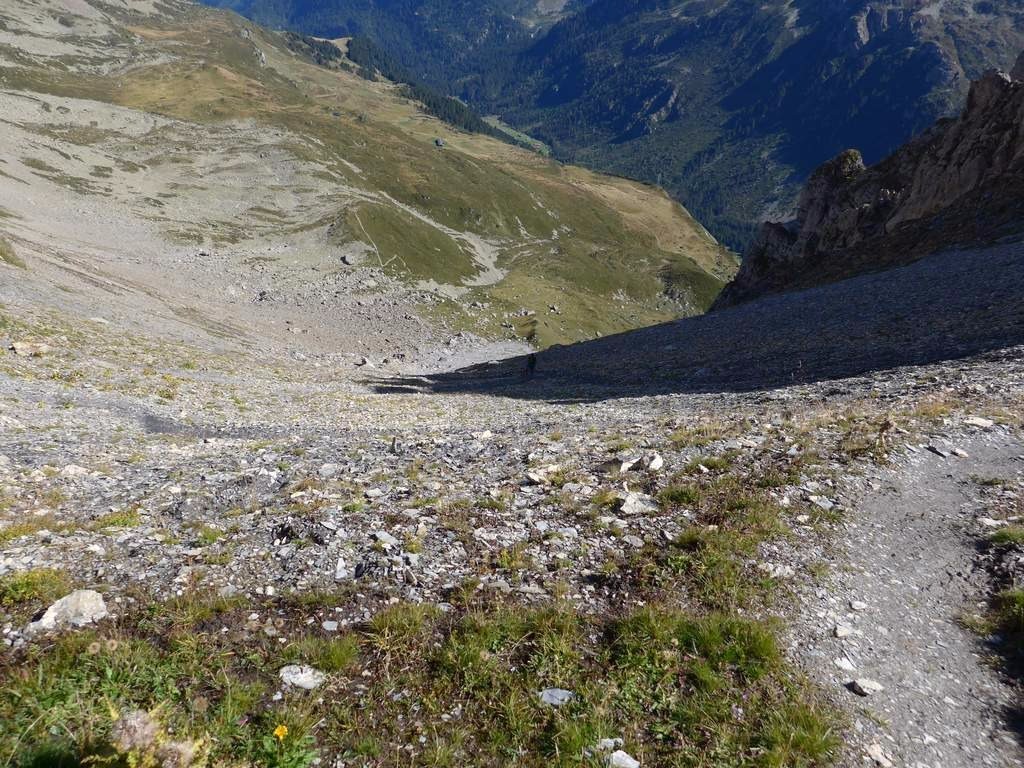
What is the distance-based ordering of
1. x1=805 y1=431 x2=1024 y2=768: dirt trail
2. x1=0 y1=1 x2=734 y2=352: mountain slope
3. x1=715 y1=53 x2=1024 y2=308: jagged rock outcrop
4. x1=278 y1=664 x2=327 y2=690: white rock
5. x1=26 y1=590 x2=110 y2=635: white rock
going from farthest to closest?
x1=0 y1=1 x2=734 y2=352: mountain slope, x1=715 y1=53 x2=1024 y2=308: jagged rock outcrop, x1=26 y1=590 x2=110 y2=635: white rock, x1=278 y1=664 x2=327 y2=690: white rock, x1=805 y1=431 x2=1024 y2=768: dirt trail

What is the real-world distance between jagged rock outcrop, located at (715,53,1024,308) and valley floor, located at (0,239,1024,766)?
146 ft

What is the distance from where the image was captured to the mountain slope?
302 ft

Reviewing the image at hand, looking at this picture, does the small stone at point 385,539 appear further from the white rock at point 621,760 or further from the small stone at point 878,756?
the small stone at point 878,756

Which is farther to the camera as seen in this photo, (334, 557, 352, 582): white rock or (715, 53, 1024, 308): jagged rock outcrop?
(715, 53, 1024, 308): jagged rock outcrop

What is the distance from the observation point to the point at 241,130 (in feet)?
490

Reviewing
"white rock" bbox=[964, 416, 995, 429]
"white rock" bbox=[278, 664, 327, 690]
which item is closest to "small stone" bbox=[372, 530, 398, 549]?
"white rock" bbox=[278, 664, 327, 690]

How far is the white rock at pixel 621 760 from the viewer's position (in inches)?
222

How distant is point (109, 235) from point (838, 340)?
104250 mm

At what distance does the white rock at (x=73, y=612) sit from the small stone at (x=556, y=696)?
6082mm

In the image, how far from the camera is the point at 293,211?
116312mm

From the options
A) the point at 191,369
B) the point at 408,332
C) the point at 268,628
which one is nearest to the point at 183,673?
the point at 268,628

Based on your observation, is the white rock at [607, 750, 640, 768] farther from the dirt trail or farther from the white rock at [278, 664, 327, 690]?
the white rock at [278, 664, 327, 690]

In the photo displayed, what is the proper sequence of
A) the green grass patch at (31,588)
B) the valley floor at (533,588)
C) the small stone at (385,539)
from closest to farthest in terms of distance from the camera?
the valley floor at (533,588) → the green grass patch at (31,588) → the small stone at (385,539)

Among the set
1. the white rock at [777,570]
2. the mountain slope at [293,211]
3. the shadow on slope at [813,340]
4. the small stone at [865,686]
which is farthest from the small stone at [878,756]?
the mountain slope at [293,211]
